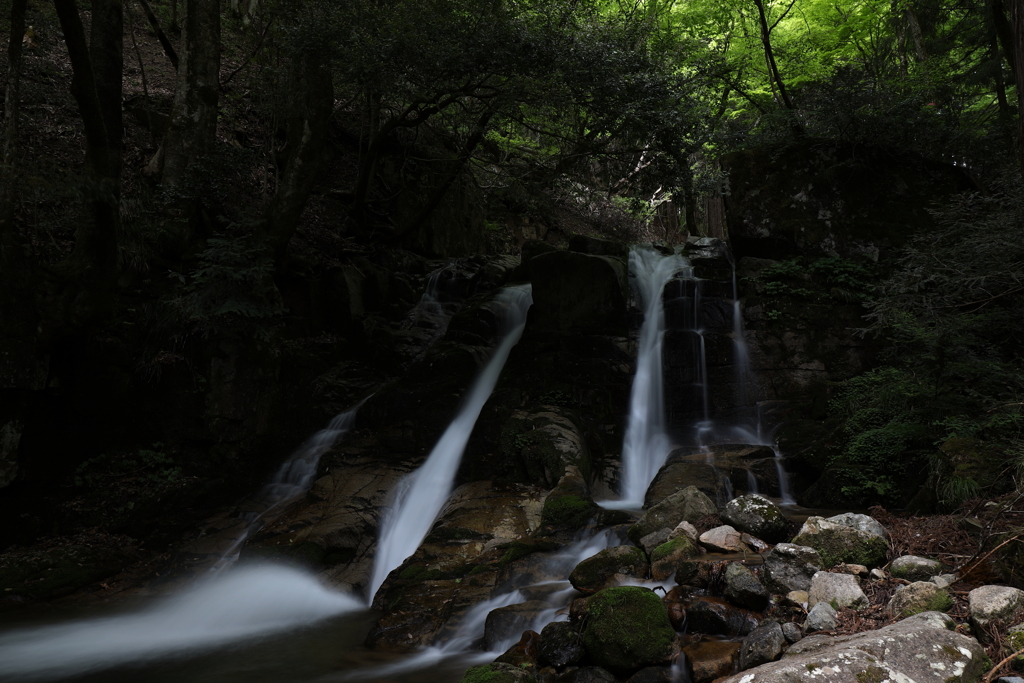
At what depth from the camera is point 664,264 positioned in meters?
12.5

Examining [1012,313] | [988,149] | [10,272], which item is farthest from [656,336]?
[10,272]

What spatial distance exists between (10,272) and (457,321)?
7277 mm

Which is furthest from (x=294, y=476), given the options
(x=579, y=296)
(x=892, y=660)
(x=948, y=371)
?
(x=948, y=371)

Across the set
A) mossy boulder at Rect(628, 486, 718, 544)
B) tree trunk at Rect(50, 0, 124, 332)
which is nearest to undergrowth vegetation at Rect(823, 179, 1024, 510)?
mossy boulder at Rect(628, 486, 718, 544)

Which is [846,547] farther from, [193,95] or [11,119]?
[193,95]

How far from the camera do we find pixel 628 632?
4.07 metres

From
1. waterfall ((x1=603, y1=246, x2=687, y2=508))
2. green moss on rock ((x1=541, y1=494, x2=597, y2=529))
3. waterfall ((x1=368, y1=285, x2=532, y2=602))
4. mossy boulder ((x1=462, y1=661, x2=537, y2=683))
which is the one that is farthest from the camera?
waterfall ((x1=603, y1=246, x2=687, y2=508))

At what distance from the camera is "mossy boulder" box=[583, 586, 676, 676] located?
398cm

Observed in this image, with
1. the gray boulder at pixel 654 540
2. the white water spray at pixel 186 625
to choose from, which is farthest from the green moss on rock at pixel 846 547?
the white water spray at pixel 186 625

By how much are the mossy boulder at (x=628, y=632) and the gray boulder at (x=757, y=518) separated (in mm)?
1450

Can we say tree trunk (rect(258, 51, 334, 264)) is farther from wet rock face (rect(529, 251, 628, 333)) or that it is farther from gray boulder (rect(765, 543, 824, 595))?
gray boulder (rect(765, 543, 824, 595))

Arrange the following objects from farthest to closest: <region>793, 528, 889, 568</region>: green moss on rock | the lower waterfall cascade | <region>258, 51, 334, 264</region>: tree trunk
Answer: <region>258, 51, 334, 264</region>: tree trunk → the lower waterfall cascade → <region>793, 528, 889, 568</region>: green moss on rock

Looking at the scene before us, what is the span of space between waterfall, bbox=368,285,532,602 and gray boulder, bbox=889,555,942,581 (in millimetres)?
5049

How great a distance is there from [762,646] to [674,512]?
230cm
